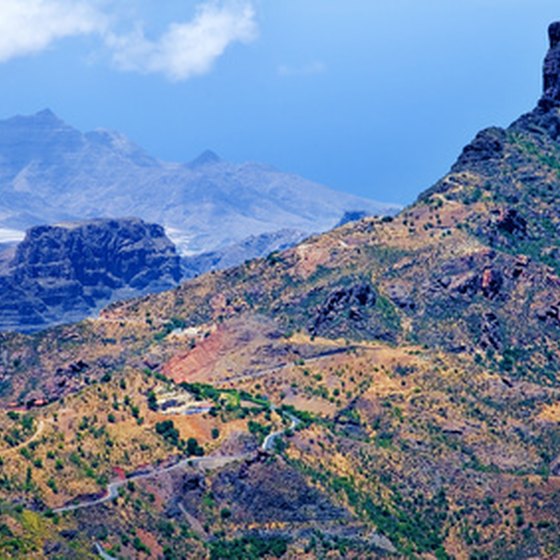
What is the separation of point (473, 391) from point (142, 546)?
212ft

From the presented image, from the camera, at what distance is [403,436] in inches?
7234

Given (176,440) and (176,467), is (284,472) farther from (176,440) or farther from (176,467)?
(176,440)

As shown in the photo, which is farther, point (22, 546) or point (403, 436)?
point (403, 436)

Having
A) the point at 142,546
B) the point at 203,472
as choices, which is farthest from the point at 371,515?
the point at 142,546

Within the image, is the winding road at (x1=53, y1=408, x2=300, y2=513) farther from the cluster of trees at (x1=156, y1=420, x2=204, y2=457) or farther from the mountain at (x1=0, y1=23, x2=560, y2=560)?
the cluster of trees at (x1=156, y1=420, x2=204, y2=457)

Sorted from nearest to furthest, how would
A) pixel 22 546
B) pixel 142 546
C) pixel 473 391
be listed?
pixel 22 546 → pixel 142 546 → pixel 473 391

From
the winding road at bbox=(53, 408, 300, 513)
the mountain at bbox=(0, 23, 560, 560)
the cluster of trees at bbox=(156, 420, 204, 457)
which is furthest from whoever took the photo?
the cluster of trees at bbox=(156, 420, 204, 457)

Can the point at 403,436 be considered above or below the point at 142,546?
above

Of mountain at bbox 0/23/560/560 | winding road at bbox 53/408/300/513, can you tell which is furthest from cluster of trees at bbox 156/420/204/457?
winding road at bbox 53/408/300/513

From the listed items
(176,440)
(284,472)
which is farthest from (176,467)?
(284,472)

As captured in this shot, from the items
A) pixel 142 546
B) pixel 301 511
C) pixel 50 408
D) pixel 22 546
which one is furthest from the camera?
pixel 50 408

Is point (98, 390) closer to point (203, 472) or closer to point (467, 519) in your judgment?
point (203, 472)

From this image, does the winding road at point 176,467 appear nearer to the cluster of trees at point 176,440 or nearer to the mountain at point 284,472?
the mountain at point 284,472

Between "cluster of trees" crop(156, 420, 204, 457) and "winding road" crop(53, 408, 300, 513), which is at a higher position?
"cluster of trees" crop(156, 420, 204, 457)
